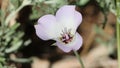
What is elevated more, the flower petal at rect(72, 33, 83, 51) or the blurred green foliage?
the blurred green foliage

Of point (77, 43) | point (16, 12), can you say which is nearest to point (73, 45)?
point (77, 43)

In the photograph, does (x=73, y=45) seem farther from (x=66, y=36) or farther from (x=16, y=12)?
(x=16, y=12)

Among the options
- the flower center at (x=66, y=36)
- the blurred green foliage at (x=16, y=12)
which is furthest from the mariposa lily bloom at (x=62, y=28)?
the blurred green foliage at (x=16, y=12)

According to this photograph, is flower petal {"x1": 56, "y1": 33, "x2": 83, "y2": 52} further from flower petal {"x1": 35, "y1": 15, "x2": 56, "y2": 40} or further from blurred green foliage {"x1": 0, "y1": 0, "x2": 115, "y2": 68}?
blurred green foliage {"x1": 0, "y1": 0, "x2": 115, "y2": 68}

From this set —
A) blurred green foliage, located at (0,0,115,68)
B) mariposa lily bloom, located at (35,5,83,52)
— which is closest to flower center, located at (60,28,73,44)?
mariposa lily bloom, located at (35,5,83,52)

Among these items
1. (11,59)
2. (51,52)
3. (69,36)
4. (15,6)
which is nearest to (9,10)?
(15,6)

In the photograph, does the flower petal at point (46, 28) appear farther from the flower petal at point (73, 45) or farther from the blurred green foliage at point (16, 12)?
the blurred green foliage at point (16, 12)

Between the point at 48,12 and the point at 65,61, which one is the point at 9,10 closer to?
the point at 48,12
